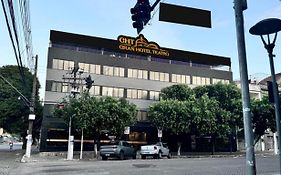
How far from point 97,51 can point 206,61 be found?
1772 centimetres

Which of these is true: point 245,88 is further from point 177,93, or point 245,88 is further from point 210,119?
point 177,93

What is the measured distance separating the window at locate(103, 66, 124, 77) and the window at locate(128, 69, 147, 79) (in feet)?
3.85

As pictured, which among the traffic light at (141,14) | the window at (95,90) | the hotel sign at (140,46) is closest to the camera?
the traffic light at (141,14)

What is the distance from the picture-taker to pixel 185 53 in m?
48.8

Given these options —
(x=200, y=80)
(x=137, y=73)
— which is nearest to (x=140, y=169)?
(x=137, y=73)

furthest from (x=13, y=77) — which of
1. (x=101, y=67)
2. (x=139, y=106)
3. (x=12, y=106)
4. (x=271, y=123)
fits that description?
(x=271, y=123)

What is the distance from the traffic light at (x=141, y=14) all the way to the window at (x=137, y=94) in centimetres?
3376

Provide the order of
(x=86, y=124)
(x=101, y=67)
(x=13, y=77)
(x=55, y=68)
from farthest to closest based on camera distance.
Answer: (x=13, y=77) < (x=101, y=67) < (x=55, y=68) < (x=86, y=124)

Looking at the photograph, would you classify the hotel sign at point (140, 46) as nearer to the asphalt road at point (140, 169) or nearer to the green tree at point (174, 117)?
the green tree at point (174, 117)

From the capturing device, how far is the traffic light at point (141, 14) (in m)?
8.93

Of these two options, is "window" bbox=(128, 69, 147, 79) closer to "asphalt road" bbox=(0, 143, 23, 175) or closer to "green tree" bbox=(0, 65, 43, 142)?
"green tree" bbox=(0, 65, 43, 142)

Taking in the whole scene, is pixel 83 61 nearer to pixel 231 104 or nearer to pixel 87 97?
pixel 87 97

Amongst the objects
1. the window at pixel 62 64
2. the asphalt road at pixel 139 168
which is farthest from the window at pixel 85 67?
the asphalt road at pixel 139 168

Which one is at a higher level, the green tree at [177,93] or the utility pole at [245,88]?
the green tree at [177,93]
